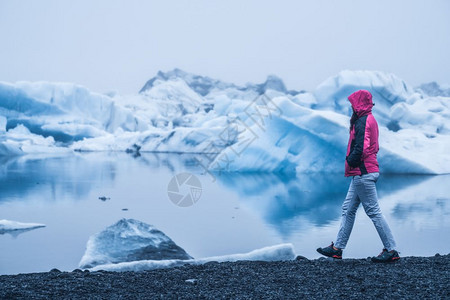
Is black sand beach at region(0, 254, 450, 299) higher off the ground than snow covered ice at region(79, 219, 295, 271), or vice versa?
snow covered ice at region(79, 219, 295, 271)

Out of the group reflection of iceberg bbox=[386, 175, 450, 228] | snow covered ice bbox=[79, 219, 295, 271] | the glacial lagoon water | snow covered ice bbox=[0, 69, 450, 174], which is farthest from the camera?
snow covered ice bbox=[0, 69, 450, 174]

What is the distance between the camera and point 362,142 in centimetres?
273

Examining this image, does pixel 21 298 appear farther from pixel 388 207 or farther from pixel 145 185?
pixel 145 185

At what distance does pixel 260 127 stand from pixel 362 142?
930cm

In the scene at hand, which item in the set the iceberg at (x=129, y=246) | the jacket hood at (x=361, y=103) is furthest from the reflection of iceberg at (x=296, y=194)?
the jacket hood at (x=361, y=103)

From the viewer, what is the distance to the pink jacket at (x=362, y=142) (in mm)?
2738

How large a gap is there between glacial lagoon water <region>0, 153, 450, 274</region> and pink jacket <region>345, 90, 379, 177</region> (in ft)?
3.57

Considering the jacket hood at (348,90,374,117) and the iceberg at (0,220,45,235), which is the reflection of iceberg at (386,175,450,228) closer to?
the jacket hood at (348,90,374,117)

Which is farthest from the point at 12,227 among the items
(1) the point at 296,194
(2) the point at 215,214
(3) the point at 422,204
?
(3) the point at 422,204

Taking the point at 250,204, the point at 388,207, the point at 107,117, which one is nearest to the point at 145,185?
the point at 250,204

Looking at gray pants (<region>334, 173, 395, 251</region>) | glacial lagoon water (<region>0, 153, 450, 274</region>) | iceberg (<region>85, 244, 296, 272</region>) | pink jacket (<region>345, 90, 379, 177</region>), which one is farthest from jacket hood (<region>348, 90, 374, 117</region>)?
glacial lagoon water (<region>0, 153, 450, 274</region>)

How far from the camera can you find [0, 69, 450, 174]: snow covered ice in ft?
37.4

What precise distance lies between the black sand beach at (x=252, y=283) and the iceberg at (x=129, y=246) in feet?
2.48

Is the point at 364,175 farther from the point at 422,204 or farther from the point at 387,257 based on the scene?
the point at 422,204
